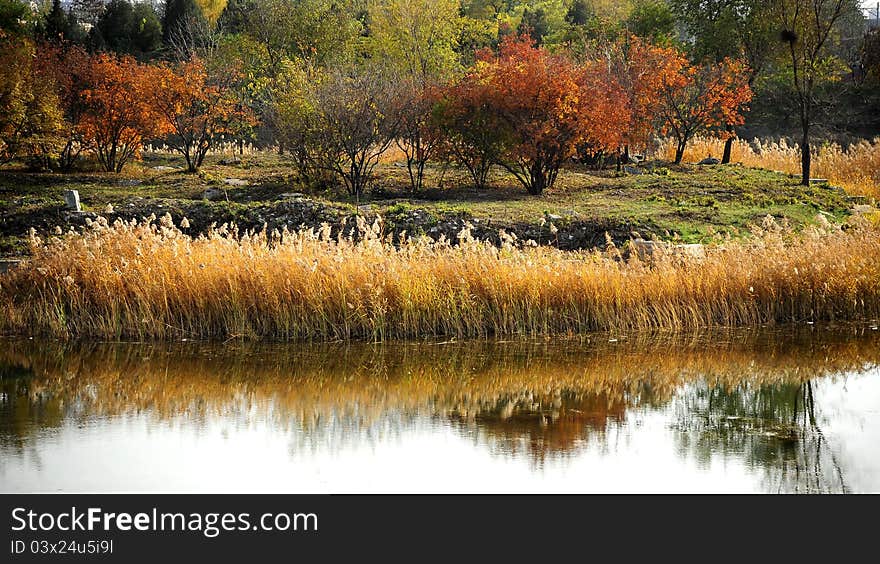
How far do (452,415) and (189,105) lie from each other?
16.0 meters

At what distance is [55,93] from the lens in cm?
2158

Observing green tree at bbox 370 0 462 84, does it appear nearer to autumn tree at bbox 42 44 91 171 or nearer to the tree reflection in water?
autumn tree at bbox 42 44 91 171

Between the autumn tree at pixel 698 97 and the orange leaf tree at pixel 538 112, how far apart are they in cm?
506

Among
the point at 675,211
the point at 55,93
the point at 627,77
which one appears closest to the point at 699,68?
the point at 627,77

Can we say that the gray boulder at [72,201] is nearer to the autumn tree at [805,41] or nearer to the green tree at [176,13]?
the autumn tree at [805,41]

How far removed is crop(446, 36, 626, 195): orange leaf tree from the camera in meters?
19.4

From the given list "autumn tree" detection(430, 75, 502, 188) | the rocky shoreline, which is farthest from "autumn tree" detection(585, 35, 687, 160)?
the rocky shoreline

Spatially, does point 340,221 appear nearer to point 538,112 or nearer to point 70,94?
point 538,112

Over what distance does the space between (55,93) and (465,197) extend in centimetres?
885

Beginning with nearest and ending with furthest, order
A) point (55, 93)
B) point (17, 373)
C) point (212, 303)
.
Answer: point (17, 373)
point (212, 303)
point (55, 93)

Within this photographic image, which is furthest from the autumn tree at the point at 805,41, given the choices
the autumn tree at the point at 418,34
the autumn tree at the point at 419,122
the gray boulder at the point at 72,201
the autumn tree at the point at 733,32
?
the gray boulder at the point at 72,201

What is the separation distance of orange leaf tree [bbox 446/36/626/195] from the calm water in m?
8.05
